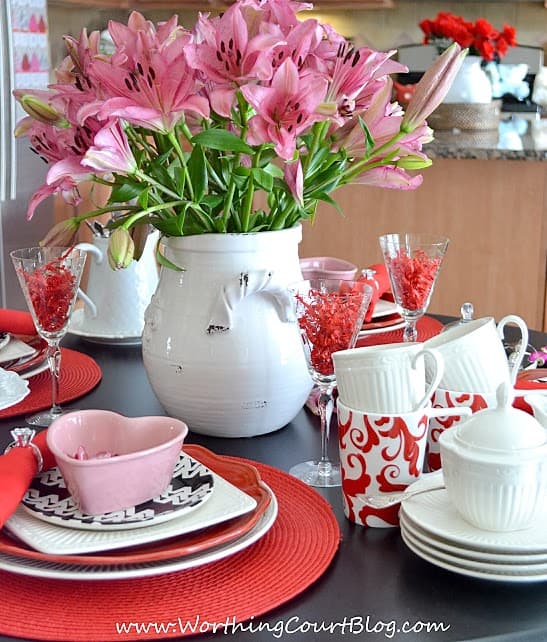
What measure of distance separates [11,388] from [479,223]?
2.21 meters

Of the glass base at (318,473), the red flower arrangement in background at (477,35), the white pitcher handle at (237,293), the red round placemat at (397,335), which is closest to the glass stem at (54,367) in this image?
the white pitcher handle at (237,293)

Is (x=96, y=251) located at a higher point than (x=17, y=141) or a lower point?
lower

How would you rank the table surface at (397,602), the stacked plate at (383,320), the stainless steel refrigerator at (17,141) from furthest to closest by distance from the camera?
the stainless steel refrigerator at (17,141) → the stacked plate at (383,320) → the table surface at (397,602)

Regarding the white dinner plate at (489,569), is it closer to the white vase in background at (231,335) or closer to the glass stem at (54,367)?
the white vase in background at (231,335)

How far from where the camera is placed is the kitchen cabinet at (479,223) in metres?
3.12

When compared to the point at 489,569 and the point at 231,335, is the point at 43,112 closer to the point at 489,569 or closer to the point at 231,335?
the point at 231,335

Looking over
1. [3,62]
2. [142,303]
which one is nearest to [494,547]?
[142,303]

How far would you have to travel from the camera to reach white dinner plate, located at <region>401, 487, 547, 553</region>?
0.77 metres

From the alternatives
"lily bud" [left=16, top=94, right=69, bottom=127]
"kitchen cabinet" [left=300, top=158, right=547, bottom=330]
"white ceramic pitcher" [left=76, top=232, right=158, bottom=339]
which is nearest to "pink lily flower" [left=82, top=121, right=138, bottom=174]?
"lily bud" [left=16, top=94, right=69, bottom=127]

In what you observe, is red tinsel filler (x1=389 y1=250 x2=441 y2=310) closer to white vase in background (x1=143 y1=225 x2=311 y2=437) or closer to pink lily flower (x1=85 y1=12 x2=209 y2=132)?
white vase in background (x1=143 y1=225 x2=311 y2=437)

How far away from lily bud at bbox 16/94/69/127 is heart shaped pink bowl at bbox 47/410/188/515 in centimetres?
33

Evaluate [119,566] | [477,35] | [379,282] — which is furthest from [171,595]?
[477,35]

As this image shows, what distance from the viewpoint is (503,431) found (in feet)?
2.56

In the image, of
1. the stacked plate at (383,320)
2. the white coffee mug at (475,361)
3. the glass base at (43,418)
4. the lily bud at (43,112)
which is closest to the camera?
the white coffee mug at (475,361)
